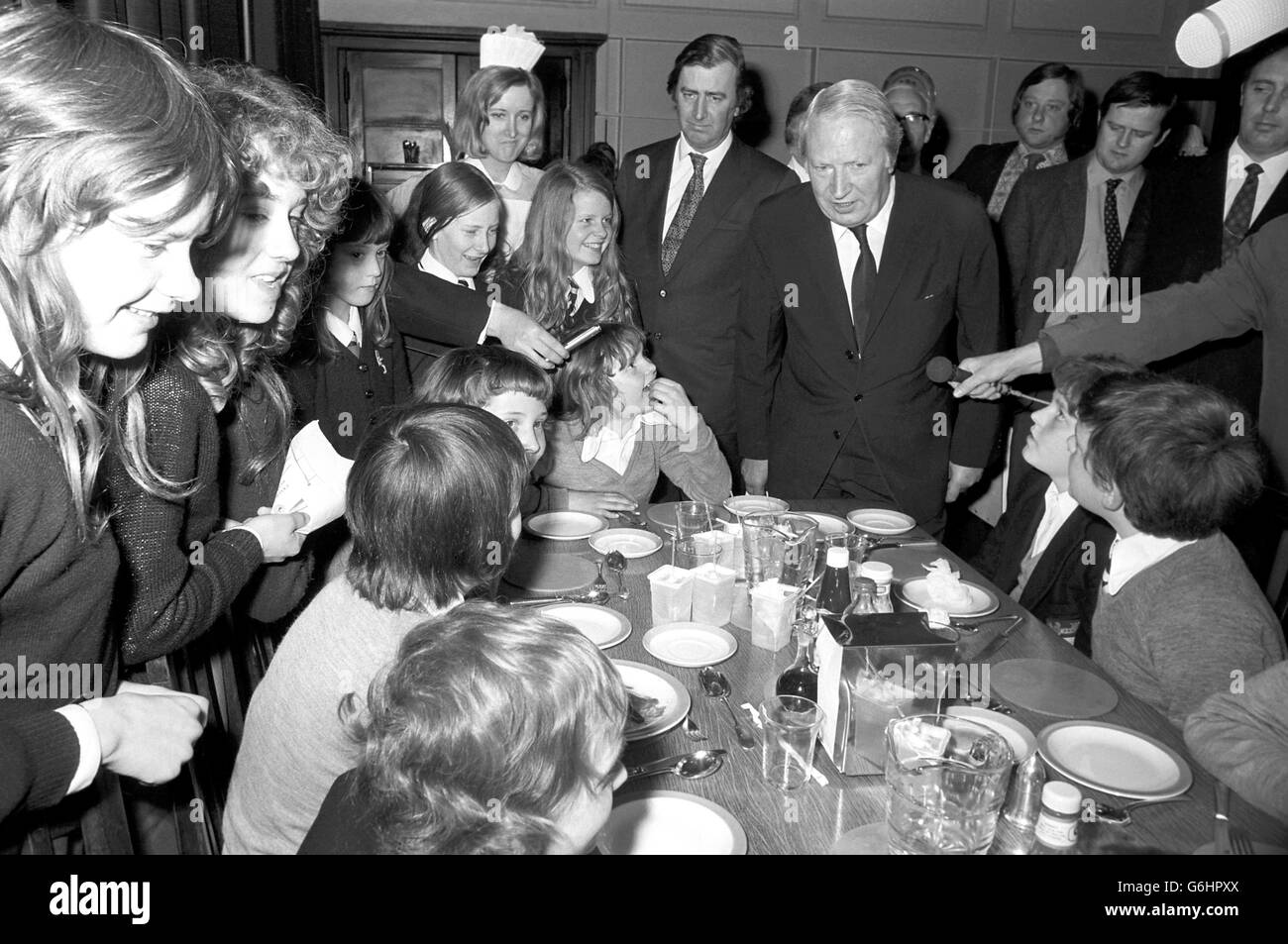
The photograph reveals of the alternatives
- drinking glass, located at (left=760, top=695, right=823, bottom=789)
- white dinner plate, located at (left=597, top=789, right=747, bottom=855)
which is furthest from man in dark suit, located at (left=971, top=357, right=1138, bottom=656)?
white dinner plate, located at (left=597, top=789, right=747, bottom=855)

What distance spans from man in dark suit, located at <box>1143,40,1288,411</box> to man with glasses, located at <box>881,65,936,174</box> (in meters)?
1.11

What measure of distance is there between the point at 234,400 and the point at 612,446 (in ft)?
4.13

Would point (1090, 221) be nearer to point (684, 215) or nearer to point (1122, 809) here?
point (684, 215)

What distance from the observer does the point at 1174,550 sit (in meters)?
1.78

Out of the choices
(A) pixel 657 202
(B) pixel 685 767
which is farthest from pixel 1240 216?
(B) pixel 685 767

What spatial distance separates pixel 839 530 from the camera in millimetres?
2312

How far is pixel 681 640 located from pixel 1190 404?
110cm

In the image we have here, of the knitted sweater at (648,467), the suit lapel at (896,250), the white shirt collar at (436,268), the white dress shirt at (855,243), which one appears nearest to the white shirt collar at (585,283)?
the white shirt collar at (436,268)

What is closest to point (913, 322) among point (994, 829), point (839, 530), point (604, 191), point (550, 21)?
point (839, 530)

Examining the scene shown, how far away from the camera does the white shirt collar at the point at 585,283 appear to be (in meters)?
3.15

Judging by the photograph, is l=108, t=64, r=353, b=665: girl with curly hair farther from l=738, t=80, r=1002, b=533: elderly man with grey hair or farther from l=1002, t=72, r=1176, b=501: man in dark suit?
l=1002, t=72, r=1176, b=501: man in dark suit

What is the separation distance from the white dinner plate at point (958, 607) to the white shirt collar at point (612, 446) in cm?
110
